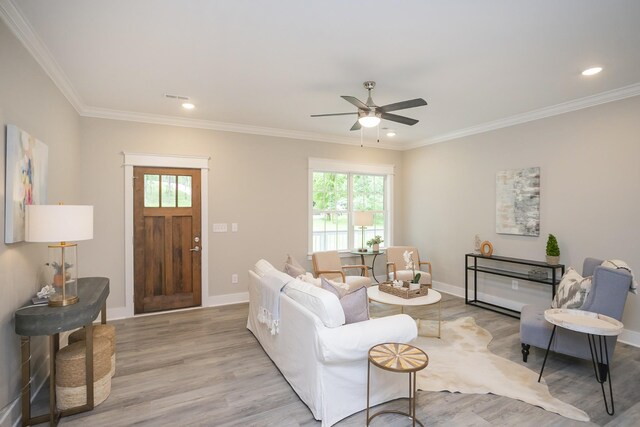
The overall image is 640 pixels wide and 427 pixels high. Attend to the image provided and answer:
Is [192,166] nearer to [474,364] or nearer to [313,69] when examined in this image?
[313,69]

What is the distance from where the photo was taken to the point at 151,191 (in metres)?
4.56

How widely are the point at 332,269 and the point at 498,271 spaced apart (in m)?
2.44

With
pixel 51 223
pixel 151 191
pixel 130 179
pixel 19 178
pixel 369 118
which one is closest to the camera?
pixel 51 223

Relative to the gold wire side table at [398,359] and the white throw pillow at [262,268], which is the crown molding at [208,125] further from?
the gold wire side table at [398,359]

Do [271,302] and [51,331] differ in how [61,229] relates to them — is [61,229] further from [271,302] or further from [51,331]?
[271,302]

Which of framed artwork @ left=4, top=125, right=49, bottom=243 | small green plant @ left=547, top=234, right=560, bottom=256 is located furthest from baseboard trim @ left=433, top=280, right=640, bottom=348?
framed artwork @ left=4, top=125, right=49, bottom=243

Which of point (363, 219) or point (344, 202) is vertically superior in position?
point (344, 202)

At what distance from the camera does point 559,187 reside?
4215mm

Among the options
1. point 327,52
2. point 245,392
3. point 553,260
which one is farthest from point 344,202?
point 245,392

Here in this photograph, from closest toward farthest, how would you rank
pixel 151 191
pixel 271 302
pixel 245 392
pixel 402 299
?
pixel 245 392
pixel 271 302
pixel 402 299
pixel 151 191

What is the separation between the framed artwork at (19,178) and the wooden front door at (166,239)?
1820 millimetres

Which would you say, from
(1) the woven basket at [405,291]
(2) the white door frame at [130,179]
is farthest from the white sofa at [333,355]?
(2) the white door frame at [130,179]

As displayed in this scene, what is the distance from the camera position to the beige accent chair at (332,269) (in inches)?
188

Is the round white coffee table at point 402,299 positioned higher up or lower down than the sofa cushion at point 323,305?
lower down
